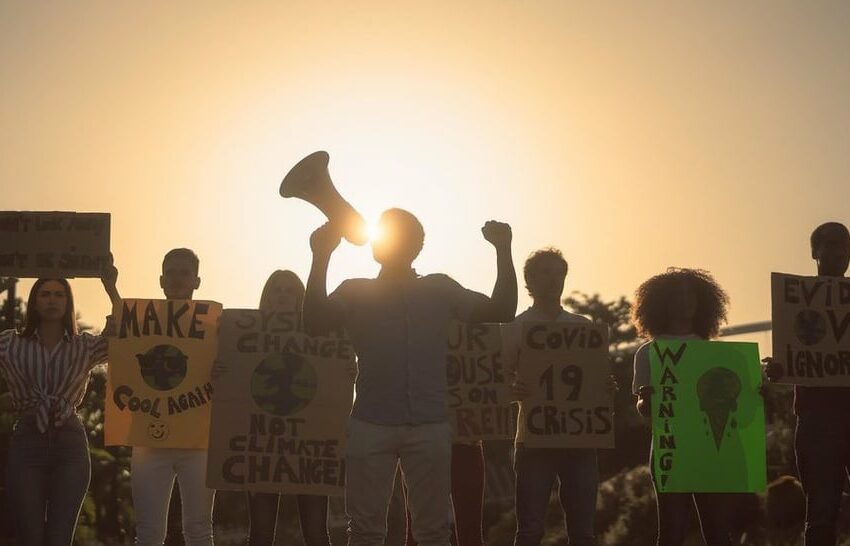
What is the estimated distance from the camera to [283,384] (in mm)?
9219

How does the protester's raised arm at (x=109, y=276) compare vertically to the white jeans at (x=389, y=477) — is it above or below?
above

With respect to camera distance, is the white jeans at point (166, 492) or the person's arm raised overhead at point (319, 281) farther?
the white jeans at point (166, 492)

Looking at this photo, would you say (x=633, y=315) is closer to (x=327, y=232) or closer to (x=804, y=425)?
(x=804, y=425)

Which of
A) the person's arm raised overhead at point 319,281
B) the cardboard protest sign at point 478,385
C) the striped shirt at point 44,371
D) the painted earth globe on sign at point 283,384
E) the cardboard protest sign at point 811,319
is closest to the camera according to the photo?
the person's arm raised overhead at point 319,281

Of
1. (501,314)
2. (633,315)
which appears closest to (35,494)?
(501,314)

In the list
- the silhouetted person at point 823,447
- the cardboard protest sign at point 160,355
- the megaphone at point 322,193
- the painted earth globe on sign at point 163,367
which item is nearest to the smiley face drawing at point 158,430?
the cardboard protest sign at point 160,355

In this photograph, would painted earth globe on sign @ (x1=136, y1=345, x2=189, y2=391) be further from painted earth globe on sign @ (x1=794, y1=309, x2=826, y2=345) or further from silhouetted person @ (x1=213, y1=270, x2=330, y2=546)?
painted earth globe on sign @ (x1=794, y1=309, x2=826, y2=345)

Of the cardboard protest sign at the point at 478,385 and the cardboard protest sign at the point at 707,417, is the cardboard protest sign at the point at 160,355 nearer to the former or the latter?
the cardboard protest sign at the point at 478,385

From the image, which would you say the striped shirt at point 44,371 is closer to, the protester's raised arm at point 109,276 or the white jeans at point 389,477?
the protester's raised arm at point 109,276

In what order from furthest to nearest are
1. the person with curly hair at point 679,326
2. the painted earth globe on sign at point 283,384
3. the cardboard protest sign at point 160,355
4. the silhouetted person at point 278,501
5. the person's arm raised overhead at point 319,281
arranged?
the cardboard protest sign at point 160,355, the painted earth globe on sign at point 283,384, the silhouetted person at point 278,501, the person with curly hair at point 679,326, the person's arm raised overhead at point 319,281

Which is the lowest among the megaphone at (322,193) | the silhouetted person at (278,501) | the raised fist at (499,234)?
the silhouetted person at (278,501)

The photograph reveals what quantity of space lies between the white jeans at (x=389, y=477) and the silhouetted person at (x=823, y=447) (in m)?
Answer: 2.87

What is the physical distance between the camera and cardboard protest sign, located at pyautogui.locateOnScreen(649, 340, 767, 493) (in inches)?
337

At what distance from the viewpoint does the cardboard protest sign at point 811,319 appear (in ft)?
29.7
